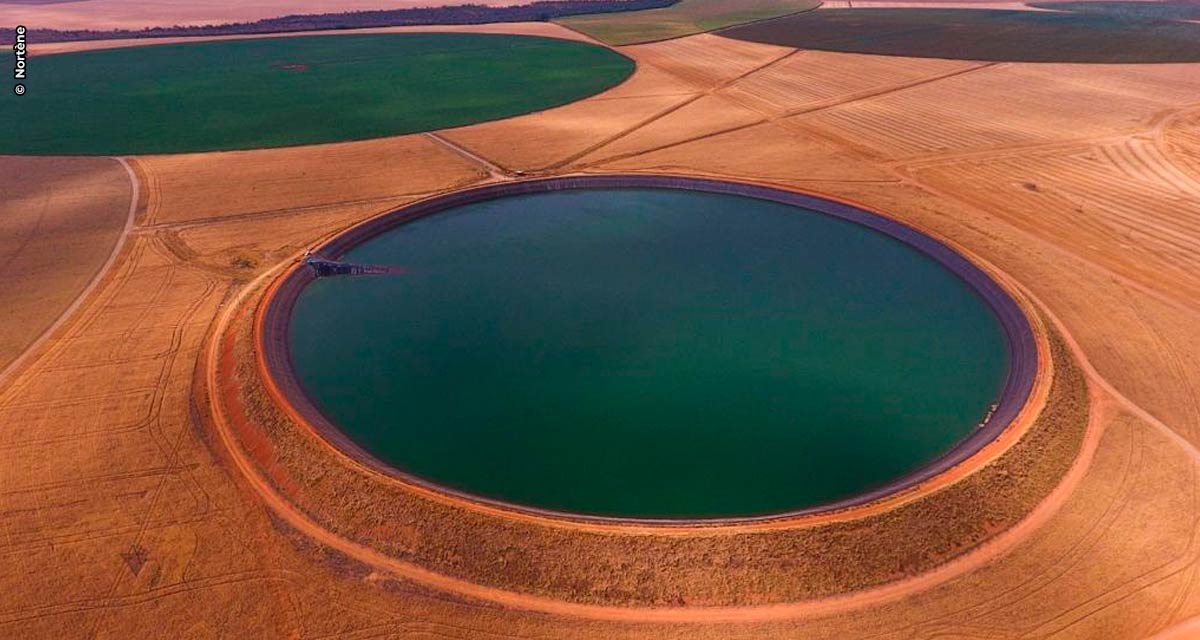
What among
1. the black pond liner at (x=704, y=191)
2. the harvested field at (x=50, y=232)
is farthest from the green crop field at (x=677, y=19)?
the harvested field at (x=50, y=232)

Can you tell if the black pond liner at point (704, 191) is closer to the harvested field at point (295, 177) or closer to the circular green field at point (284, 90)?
the harvested field at point (295, 177)

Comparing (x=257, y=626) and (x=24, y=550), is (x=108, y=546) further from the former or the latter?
(x=257, y=626)

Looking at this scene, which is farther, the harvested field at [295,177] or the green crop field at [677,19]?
the green crop field at [677,19]

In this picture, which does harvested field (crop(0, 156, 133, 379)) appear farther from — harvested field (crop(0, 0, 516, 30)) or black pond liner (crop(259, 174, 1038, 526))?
harvested field (crop(0, 0, 516, 30))

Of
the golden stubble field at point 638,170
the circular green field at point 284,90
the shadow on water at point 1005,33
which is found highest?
the shadow on water at point 1005,33

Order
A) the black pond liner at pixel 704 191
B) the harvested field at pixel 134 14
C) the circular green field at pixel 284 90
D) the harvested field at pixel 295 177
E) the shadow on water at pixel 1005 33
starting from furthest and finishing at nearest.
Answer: the harvested field at pixel 134 14
the shadow on water at pixel 1005 33
the circular green field at pixel 284 90
the harvested field at pixel 295 177
the black pond liner at pixel 704 191

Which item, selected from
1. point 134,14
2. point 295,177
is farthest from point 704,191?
point 134,14

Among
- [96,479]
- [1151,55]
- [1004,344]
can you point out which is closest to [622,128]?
[1004,344]
